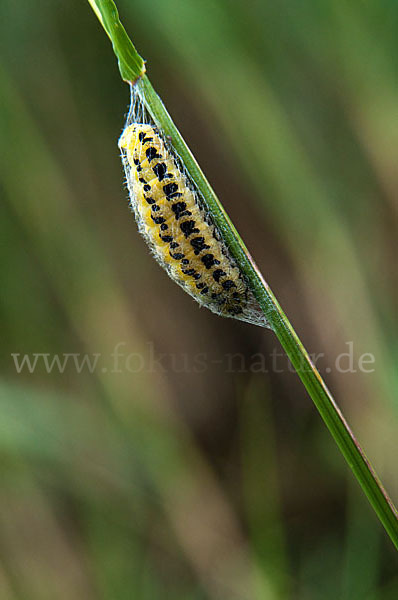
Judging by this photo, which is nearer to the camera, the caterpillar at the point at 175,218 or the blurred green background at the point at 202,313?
the caterpillar at the point at 175,218

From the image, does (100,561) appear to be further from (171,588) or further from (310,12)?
(310,12)

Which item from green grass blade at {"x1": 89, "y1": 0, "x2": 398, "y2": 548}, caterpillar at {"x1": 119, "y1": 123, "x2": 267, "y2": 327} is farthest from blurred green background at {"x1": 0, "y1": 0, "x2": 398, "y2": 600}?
green grass blade at {"x1": 89, "y1": 0, "x2": 398, "y2": 548}

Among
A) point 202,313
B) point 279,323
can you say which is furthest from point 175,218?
point 202,313

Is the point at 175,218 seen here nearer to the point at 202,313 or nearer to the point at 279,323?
the point at 279,323

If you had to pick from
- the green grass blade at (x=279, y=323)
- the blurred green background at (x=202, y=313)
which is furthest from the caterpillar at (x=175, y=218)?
the blurred green background at (x=202, y=313)

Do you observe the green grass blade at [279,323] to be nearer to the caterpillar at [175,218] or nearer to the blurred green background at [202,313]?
the caterpillar at [175,218]

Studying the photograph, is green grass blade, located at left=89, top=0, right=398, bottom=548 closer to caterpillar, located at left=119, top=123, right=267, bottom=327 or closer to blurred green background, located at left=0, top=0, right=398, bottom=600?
caterpillar, located at left=119, top=123, right=267, bottom=327

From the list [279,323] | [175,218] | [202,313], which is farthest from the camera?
[202,313]
